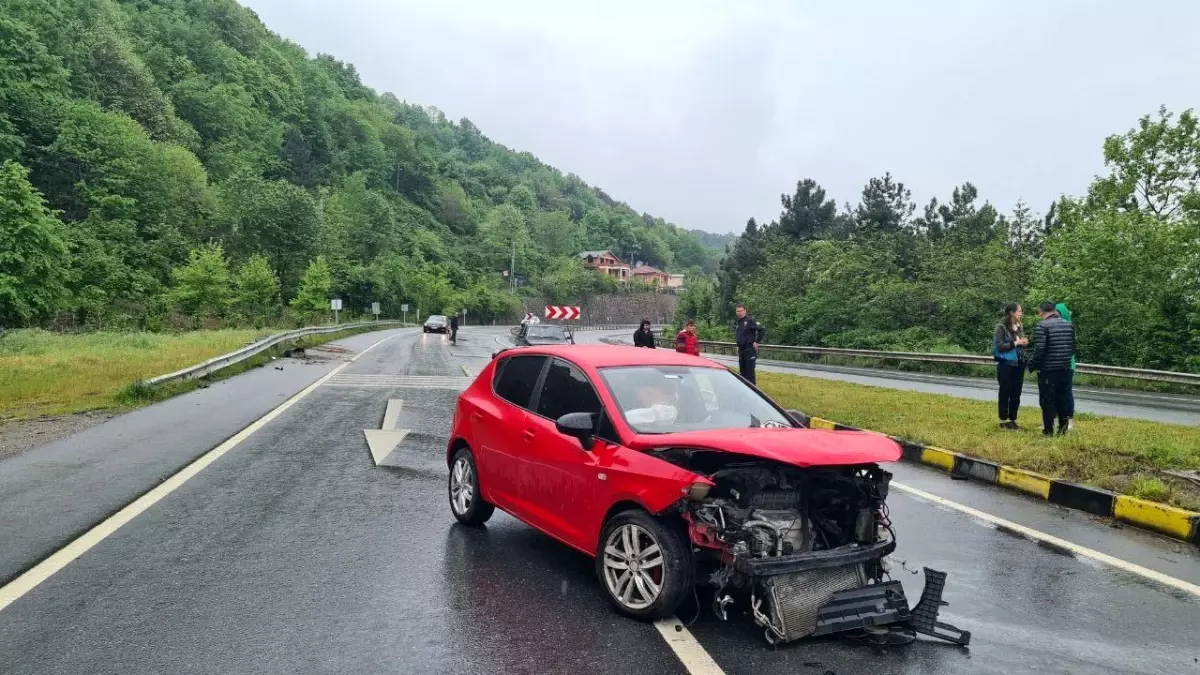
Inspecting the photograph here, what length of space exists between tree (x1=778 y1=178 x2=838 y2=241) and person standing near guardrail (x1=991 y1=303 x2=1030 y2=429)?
4369 cm

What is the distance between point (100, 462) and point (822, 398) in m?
11.9

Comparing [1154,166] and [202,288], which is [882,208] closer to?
[1154,166]

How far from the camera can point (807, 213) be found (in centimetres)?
5331

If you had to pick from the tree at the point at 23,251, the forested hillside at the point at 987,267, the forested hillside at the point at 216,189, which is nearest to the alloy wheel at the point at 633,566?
the forested hillside at the point at 987,267

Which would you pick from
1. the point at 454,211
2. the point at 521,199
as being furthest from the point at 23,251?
the point at 521,199

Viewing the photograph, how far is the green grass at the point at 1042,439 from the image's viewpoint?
7371 millimetres

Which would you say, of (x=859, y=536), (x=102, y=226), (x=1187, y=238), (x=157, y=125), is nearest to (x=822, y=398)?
(x=859, y=536)

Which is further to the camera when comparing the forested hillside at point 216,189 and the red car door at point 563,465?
the forested hillside at point 216,189

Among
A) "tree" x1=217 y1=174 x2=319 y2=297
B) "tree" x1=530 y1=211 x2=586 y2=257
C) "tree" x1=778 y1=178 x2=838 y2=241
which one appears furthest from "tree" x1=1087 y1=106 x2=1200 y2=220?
"tree" x1=530 y1=211 x2=586 y2=257

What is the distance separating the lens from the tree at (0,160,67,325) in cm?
3288

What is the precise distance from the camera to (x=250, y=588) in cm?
441

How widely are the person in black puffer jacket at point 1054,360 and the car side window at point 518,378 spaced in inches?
275

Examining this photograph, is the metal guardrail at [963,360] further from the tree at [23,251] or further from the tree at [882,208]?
the tree at [23,251]

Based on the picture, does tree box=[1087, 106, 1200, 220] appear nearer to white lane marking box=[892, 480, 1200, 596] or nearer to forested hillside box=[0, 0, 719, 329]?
white lane marking box=[892, 480, 1200, 596]
